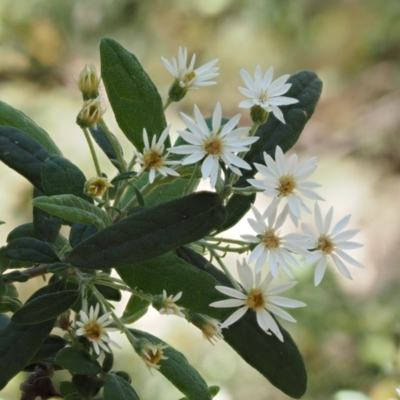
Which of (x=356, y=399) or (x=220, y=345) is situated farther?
(x=220, y=345)

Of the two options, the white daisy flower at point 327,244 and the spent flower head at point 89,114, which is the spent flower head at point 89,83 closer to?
the spent flower head at point 89,114

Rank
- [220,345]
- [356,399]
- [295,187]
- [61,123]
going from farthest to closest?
[61,123], [220,345], [356,399], [295,187]

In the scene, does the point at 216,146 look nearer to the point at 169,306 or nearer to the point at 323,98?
the point at 169,306

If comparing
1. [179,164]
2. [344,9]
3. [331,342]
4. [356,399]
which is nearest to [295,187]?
[179,164]

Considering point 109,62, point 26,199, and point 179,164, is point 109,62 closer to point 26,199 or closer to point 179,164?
point 179,164

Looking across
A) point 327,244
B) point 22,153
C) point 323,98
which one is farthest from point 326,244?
point 323,98

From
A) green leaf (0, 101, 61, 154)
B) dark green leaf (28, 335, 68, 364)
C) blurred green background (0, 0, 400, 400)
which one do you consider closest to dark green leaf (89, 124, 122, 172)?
green leaf (0, 101, 61, 154)

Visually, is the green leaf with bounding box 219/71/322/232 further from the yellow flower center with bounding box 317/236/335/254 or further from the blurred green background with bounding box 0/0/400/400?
the blurred green background with bounding box 0/0/400/400
